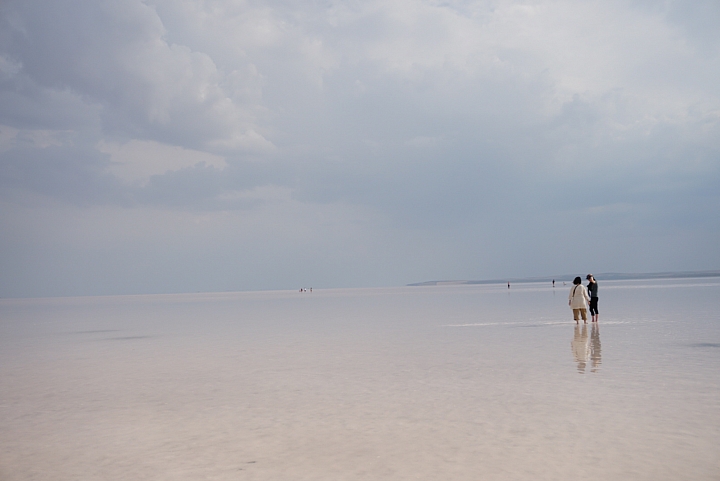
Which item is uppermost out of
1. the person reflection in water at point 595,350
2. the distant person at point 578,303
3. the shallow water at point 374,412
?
the distant person at point 578,303

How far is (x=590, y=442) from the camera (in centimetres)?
734

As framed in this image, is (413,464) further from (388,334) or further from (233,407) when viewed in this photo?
(388,334)

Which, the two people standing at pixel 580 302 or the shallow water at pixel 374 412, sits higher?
the two people standing at pixel 580 302

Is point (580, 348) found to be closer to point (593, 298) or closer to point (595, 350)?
point (595, 350)

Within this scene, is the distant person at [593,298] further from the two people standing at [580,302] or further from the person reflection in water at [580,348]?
the person reflection in water at [580,348]

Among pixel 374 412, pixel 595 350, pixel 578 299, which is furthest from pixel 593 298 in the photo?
pixel 374 412

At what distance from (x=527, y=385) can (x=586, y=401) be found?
1.68 m

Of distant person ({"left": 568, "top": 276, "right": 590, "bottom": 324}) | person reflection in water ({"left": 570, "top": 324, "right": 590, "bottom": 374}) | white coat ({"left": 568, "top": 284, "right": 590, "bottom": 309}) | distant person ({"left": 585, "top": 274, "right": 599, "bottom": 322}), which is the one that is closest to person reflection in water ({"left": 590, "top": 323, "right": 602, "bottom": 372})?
person reflection in water ({"left": 570, "top": 324, "right": 590, "bottom": 374})

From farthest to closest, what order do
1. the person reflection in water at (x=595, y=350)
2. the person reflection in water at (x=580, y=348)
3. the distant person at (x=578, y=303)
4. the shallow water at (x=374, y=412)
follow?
the distant person at (x=578, y=303)
the person reflection in water at (x=580, y=348)
the person reflection in water at (x=595, y=350)
the shallow water at (x=374, y=412)

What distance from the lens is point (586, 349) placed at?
53.1 ft

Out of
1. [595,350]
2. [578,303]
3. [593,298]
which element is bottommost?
[595,350]

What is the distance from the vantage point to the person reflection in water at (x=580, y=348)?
13641 mm

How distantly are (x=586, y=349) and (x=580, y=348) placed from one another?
0.25 meters

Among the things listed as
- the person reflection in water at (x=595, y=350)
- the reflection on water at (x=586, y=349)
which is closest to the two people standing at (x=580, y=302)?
the person reflection in water at (x=595, y=350)
